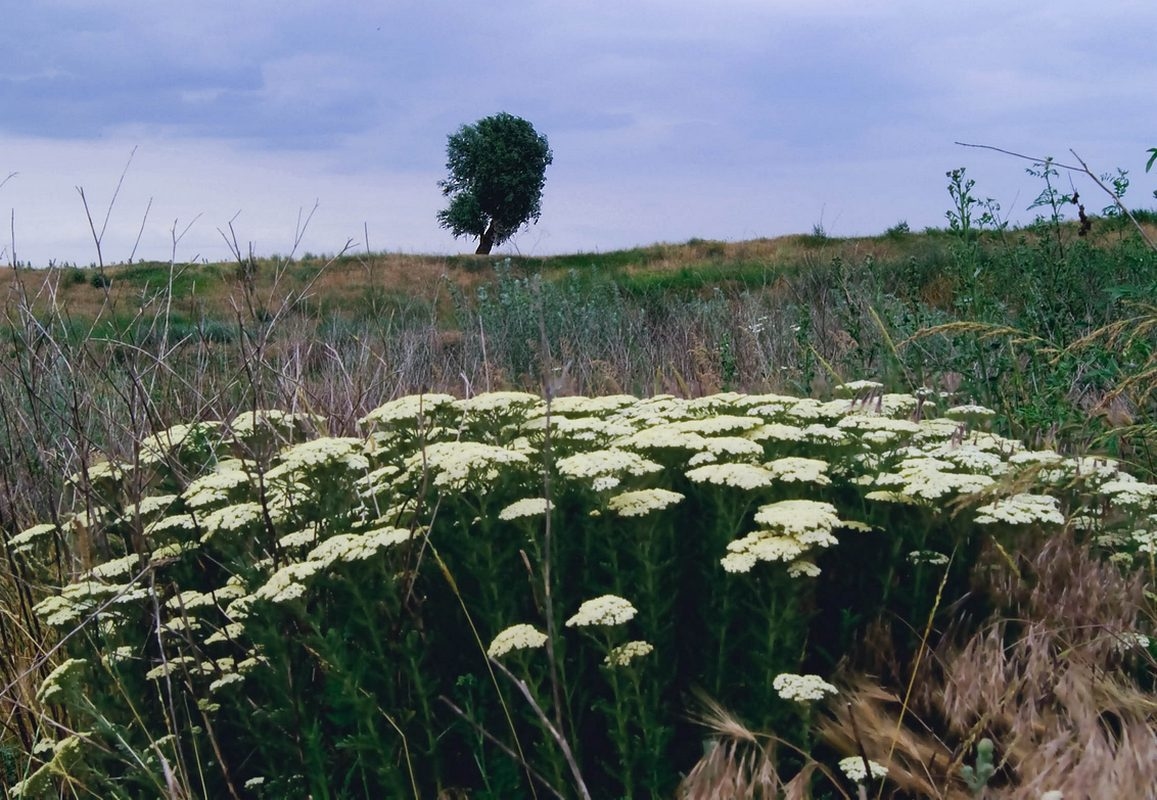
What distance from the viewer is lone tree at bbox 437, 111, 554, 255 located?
43.0m

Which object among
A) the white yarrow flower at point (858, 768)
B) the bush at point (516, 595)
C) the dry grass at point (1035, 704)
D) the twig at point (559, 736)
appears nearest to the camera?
the twig at point (559, 736)

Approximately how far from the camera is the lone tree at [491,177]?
1693 inches

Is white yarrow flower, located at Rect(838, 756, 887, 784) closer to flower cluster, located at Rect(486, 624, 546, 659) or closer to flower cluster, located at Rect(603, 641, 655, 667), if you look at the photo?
flower cluster, located at Rect(603, 641, 655, 667)

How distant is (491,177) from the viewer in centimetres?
4300

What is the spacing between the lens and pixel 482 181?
142ft


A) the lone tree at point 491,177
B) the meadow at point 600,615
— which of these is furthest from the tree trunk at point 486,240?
the meadow at point 600,615

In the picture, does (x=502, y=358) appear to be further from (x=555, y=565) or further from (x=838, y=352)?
(x=555, y=565)

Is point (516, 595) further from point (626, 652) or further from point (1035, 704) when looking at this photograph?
point (1035, 704)

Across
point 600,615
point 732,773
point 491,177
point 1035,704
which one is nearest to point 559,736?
point 600,615

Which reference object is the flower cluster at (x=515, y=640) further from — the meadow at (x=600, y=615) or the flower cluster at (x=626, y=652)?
the flower cluster at (x=626, y=652)

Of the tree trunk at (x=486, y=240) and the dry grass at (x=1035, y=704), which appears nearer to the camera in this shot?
the dry grass at (x=1035, y=704)

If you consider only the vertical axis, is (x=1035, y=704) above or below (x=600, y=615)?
below

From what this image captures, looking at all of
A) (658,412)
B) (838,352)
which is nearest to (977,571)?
(658,412)

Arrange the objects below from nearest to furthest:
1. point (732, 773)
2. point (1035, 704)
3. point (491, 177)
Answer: point (732, 773) → point (1035, 704) → point (491, 177)
